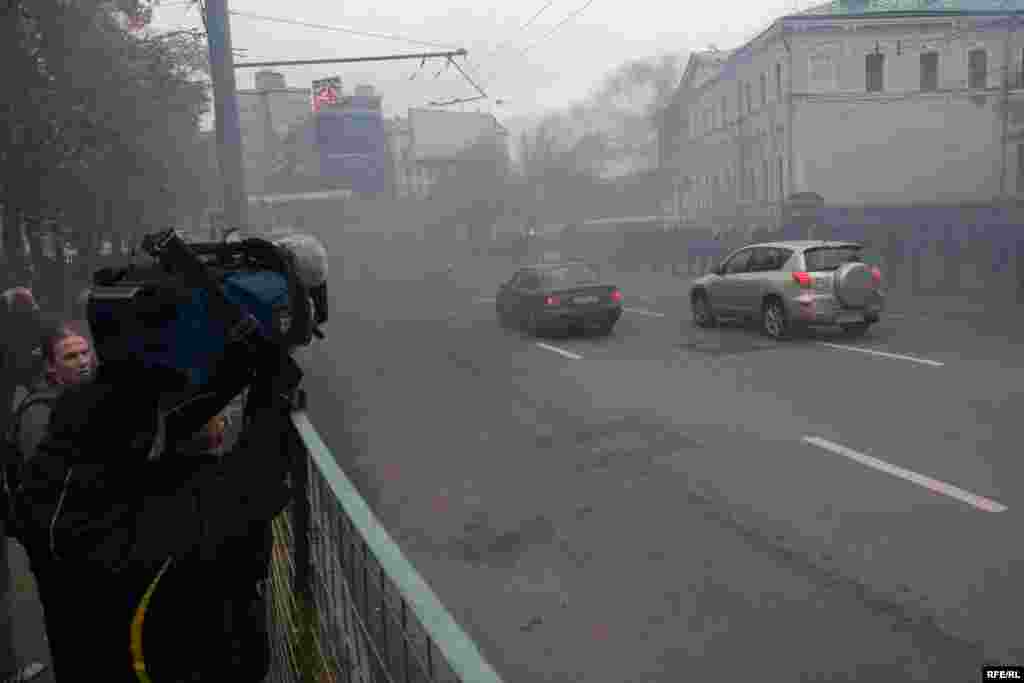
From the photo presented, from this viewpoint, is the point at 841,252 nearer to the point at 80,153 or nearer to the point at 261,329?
the point at 261,329

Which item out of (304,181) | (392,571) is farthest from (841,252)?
(304,181)

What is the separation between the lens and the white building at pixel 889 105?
4022cm

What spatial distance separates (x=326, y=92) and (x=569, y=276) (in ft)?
47.4

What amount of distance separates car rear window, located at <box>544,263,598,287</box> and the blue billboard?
104 ft

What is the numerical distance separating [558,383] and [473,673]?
9510 mm

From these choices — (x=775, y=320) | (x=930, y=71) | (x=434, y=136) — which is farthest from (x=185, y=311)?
(x=434, y=136)

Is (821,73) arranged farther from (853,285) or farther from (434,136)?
(434,136)

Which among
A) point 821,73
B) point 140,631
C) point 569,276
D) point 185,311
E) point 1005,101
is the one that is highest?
point 821,73

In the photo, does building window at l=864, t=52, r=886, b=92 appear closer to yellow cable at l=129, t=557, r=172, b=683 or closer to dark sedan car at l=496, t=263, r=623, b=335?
dark sedan car at l=496, t=263, r=623, b=335

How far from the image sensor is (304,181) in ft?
193

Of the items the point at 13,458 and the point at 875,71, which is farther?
the point at 875,71

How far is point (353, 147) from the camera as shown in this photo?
4800 cm

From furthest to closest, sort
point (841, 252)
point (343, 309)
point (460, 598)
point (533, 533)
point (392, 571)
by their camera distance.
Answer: point (343, 309) < point (841, 252) < point (533, 533) < point (460, 598) < point (392, 571)

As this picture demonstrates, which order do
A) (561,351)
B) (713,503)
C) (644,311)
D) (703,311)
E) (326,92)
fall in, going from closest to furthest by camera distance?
(713,503) < (561,351) < (703,311) < (644,311) < (326,92)
